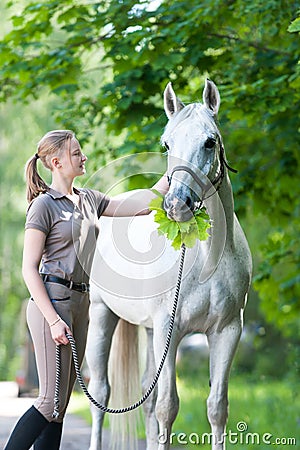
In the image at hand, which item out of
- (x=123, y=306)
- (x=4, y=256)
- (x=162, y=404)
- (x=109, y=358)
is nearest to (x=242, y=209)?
(x=109, y=358)

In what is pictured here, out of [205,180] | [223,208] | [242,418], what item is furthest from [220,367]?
[242,418]

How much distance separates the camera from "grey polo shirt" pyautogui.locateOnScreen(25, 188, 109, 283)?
12.4 feet

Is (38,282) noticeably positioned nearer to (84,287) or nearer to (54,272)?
(54,272)

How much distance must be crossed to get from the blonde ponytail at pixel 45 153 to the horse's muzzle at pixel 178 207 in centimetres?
69

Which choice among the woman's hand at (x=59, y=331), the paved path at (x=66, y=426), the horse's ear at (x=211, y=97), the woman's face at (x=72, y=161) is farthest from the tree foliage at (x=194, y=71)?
the woman's hand at (x=59, y=331)

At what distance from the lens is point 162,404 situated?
4.11m

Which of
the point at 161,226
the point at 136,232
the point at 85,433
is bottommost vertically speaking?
the point at 85,433

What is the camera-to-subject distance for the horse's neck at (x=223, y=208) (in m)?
3.96

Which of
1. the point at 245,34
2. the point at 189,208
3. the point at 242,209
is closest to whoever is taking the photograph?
the point at 189,208

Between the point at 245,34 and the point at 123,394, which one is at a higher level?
the point at 245,34

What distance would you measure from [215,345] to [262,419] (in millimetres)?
4619

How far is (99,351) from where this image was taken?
201 inches

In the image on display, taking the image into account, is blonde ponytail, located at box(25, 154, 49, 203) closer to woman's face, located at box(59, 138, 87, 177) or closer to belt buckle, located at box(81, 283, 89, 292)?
→ woman's face, located at box(59, 138, 87, 177)

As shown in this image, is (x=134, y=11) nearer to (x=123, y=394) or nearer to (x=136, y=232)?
(x=136, y=232)
